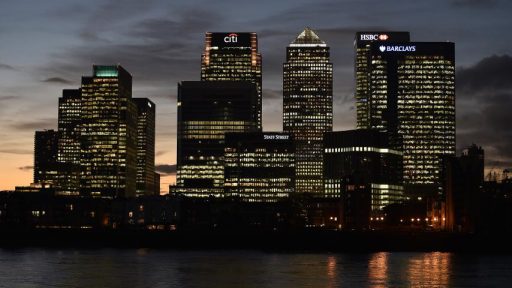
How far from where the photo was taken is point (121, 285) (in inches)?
5379

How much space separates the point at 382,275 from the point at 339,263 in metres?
37.4

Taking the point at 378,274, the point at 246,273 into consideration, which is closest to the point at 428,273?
the point at 378,274

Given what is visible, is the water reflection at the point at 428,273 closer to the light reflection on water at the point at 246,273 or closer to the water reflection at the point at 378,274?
the light reflection on water at the point at 246,273

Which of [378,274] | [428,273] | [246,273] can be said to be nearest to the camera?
[378,274]

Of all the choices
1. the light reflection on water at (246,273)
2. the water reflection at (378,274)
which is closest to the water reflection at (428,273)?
the light reflection on water at (246,273)

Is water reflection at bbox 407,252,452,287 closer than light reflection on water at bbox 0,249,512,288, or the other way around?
light reflection on water at bbox 0,249,512,288

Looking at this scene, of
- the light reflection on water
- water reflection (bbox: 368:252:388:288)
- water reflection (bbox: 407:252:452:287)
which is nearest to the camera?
the light reflection on water

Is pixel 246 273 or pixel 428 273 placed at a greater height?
pixel 428 273

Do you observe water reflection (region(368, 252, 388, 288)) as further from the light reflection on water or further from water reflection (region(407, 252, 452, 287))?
water reflection (region(407, 252, 452, 287))

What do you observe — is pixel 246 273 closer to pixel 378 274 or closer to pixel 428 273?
pixel 378 274

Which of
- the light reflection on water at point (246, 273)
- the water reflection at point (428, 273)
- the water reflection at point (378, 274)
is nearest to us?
the light reflection on water at point (246, 273)

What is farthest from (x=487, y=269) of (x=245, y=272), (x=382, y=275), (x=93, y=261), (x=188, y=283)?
(x=93, y=261)

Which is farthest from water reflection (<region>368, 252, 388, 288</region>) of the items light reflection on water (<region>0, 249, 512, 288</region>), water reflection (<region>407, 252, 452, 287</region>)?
water reflection (<region>407, 252, 452, 287</region>)

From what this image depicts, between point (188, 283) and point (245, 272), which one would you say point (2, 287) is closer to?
point (188, 283)
